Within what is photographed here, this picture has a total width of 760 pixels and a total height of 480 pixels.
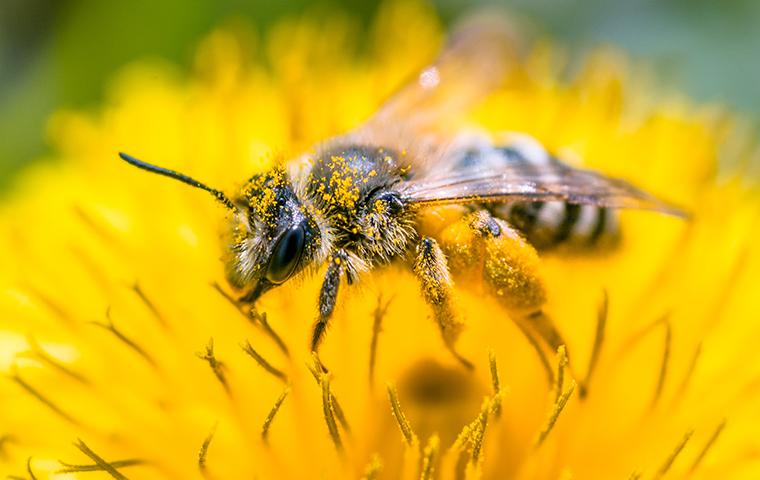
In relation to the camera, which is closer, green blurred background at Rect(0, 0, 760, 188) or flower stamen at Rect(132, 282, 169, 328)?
flower stamen at Rect(132, 282, 169, 328)

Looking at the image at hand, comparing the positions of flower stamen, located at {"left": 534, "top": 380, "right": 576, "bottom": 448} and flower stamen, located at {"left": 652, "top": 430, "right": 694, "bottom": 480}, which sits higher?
flower stamen, located at {"left": 534, "top": 380, "right": 576, "bottom": 448}

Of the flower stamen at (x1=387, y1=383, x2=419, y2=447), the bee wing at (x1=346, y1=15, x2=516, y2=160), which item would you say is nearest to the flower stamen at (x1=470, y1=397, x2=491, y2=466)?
the flower stamen at (x1=387, y1=383, x2=419, y2=447)

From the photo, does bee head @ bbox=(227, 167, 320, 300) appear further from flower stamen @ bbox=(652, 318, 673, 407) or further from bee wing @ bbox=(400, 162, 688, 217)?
flower stamen @ bbox=(652, 318, 673, 407)

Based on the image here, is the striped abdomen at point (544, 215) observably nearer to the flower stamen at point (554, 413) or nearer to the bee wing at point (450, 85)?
the bee wing at point (450, 85)

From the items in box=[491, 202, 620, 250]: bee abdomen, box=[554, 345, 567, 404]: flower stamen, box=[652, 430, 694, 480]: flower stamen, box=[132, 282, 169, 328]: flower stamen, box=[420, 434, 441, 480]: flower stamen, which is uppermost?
box=[132, 282, 169, 328]: flower stamen

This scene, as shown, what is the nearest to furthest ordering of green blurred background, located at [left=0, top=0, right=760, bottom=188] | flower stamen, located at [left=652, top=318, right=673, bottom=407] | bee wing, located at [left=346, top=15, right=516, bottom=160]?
flower stamen, located at [left=652, top=318, right=673, bottom=407] < bee wing, located at [left=346, top=15, right=516, bottom=160] < green blurred background, located at [left=0, top=0, right=760, bottom=188]

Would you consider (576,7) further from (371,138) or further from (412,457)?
(412,457)

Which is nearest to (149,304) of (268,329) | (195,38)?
(268,329)
